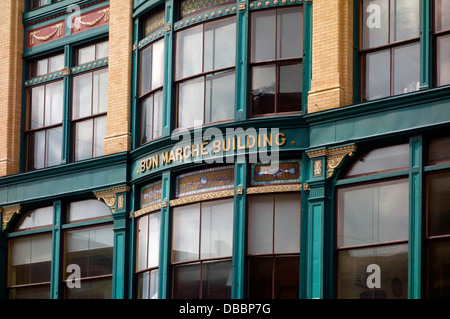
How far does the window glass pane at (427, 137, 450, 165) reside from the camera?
2309cm

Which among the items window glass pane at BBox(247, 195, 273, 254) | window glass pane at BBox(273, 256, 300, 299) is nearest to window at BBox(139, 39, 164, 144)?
window glass pane at BBox(247, 195, 273, 254)

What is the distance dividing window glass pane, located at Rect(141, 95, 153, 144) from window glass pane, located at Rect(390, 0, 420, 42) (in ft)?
21.5

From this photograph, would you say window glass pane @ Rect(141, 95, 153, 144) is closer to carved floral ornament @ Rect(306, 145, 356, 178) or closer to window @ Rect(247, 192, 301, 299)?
window @ Rect(247, 192, 301, 299)

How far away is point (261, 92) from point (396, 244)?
4.84 m

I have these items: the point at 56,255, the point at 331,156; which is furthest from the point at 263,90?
the point at 56,255

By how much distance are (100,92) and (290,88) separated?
6.47m

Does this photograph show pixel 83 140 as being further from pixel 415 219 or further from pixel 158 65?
pixel 415 219

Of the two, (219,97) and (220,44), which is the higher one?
(220,44)

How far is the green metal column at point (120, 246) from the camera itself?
27.8 metres

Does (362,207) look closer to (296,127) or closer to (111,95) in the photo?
(296,127)

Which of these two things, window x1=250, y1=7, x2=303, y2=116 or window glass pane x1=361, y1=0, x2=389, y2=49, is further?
window x1=250, y1=7, x2=303, y2=116

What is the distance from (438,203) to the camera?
22.9 m

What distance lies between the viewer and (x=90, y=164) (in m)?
29.2
